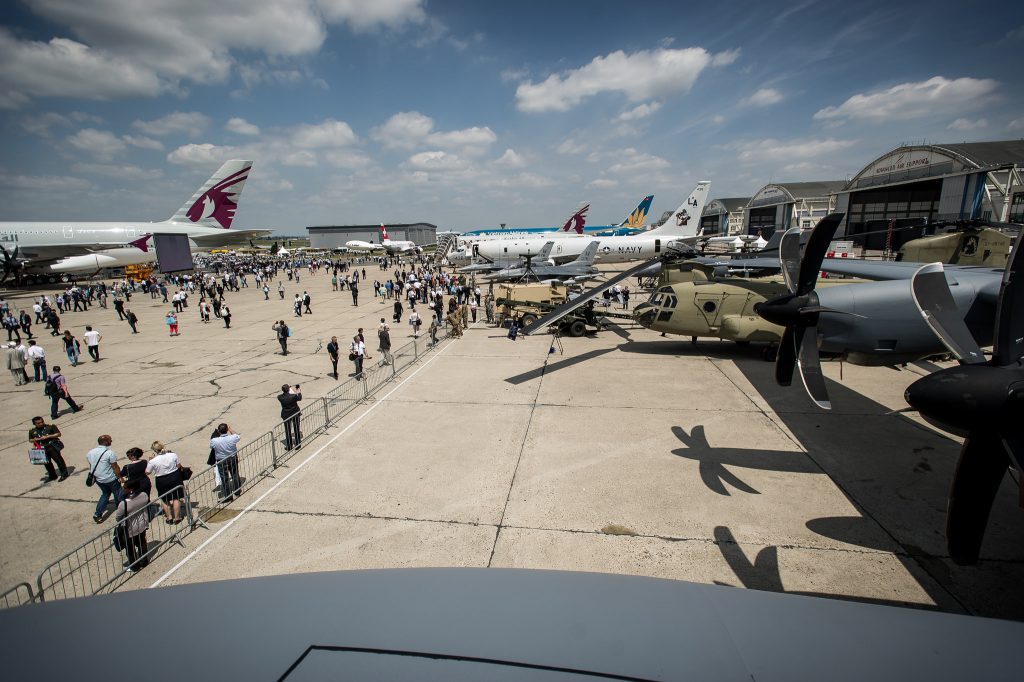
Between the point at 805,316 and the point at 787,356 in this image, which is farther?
the point at 787,356

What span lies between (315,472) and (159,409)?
6569 mm

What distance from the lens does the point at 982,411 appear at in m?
4.31

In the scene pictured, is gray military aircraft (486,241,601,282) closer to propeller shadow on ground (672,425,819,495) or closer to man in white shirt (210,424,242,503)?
propeller shadow on ground (672,425,819,495)

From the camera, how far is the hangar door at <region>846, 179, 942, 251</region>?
180 ft

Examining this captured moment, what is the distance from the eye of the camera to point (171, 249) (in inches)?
1592

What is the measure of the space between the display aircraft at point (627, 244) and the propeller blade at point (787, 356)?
108ft

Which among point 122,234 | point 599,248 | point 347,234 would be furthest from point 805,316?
point 347,234

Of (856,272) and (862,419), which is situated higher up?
(856,272)

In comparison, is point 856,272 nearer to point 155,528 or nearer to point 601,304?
point 601,304

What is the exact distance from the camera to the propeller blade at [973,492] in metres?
4.55

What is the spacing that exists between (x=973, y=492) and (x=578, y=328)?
15228 mm

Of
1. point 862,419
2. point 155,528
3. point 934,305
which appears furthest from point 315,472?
point 862,419

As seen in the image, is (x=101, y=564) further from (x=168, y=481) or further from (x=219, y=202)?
(x=219, y=202)

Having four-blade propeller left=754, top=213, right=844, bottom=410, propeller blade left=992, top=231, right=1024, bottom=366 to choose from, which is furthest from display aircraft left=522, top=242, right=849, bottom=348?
propeller blade left=992, top=231, right=1024, bottom=366
